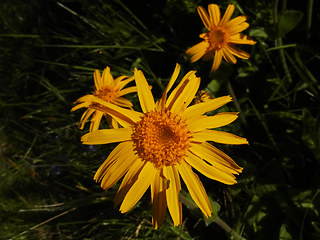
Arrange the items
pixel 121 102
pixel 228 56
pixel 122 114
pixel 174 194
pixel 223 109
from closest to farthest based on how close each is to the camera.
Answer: pixel 174 194, pixel 122 114, pixel 121 102, pixel 228 56, pixel 223 109

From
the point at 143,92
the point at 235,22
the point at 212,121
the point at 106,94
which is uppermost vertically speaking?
the point at 235,22

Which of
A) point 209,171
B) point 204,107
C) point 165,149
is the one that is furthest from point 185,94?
point 209,171

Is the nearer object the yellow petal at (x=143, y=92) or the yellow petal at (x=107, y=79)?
the yellow petal at (x=143, y=92)

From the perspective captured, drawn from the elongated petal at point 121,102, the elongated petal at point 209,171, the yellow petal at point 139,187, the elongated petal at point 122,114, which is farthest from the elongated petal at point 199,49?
the yellow petal at point 139,187

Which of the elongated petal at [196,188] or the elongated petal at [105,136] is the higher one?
the elongated petal at [105,136]

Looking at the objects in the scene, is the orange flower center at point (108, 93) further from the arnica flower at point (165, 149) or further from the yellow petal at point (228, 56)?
the yellow petal at point (228, 56)

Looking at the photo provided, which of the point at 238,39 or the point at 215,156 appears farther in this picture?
the point at 238,39

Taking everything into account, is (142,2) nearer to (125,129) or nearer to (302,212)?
(125,129)

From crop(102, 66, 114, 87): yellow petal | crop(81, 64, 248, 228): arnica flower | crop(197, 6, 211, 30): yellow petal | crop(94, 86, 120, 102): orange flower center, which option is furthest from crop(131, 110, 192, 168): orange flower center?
crop(197, 6, 211, 30): yellow petal

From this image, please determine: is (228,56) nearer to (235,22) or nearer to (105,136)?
(235,22)
